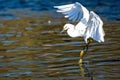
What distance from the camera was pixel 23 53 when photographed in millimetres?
12773

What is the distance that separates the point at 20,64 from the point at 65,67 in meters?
1.14

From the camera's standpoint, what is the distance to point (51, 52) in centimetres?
1271

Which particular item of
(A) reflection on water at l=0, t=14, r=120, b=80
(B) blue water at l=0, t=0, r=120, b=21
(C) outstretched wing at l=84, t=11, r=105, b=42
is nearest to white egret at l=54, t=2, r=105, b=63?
(C) outstretched wing at l=84, t=11, r=105, b=42

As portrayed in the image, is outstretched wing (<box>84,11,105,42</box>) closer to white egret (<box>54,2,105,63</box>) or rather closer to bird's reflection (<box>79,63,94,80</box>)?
white egret (<box>54,2,105,63</box>)

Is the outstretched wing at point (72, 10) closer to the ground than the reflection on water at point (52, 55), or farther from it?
farther from it

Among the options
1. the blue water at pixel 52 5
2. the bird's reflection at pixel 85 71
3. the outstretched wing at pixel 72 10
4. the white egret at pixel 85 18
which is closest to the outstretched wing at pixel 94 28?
the white egret at pixel 85 18

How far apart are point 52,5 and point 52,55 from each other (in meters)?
9.91

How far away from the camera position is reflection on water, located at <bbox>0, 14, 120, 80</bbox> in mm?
10469

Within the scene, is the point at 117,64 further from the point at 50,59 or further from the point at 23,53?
the point at 23,53

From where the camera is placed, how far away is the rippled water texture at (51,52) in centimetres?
1052

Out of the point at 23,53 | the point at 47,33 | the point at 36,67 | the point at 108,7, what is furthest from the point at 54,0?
the point at 36,67

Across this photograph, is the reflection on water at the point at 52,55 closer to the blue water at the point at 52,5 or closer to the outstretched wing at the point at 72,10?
the outstretched wing at the point at 72,10

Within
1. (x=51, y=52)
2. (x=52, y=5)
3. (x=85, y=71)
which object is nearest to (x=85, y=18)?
(x=85, y=71)

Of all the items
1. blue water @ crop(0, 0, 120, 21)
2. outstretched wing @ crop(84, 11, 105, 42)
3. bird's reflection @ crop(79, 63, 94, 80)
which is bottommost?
blue water @ crop(0, 0, 120, 21)
